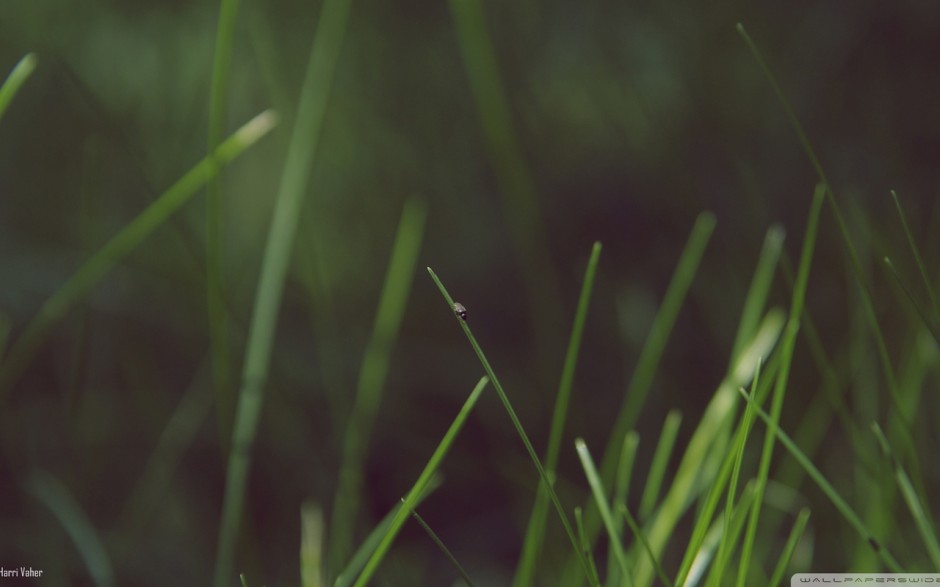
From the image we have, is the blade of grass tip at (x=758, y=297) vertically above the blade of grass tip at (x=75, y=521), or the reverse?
the blade of grass tip at (x=758, y=297)

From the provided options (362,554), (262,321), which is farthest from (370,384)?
(362,554)

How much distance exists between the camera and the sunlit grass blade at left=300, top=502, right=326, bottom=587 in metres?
0.33

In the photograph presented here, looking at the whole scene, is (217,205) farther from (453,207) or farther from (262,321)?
(453,207)

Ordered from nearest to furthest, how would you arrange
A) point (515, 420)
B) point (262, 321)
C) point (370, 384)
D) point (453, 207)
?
point (515, 420) < point (262, 321) < point (370, 384) < point (453, 207)

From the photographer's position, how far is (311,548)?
39 centimetres

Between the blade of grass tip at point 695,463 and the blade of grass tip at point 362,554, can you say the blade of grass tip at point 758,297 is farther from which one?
the blade of grass tip at point 362,554

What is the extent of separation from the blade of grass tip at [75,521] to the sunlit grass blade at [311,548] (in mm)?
96

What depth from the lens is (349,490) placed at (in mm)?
488

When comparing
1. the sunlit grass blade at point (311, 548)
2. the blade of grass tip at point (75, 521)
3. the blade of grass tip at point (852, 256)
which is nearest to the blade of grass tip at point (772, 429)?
the blade of grass tip at point (852, 256)

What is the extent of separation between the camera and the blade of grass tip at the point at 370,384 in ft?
1.46

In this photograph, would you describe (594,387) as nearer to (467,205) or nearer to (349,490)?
(467,205)

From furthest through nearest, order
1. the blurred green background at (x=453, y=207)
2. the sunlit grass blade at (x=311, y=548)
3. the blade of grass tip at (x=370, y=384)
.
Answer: the blurred green background at (x=453, y=207)
the blade of grass tip at (x=370, y=384)
the sunlit grass blade at (x=311, y=548)

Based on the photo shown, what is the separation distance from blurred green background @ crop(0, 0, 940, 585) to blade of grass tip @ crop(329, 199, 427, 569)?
0.03 meters

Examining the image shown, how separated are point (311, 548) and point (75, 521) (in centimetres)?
16
